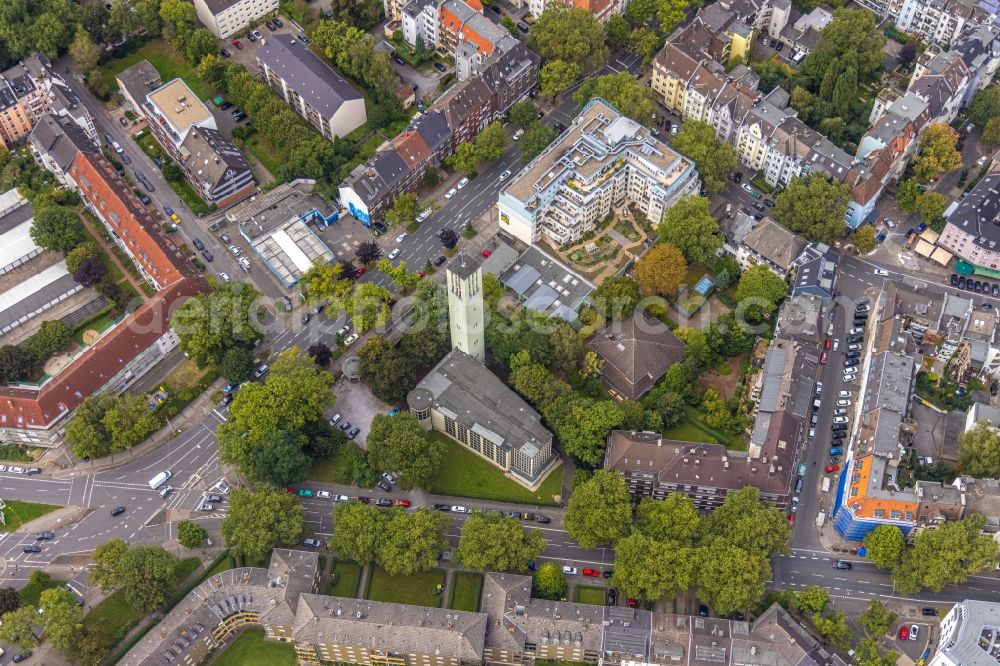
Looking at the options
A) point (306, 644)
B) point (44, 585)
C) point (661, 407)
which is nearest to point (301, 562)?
point (306, 644)

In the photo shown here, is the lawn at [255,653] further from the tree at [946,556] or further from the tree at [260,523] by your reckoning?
the tree at [946,556]

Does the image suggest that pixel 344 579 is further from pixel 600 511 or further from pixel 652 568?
pixel 652 568

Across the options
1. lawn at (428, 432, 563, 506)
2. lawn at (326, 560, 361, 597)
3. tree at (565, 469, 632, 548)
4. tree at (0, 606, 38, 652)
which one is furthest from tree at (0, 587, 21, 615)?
tree at (565, 469, 632, 548)

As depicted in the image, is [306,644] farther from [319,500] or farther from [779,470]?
[779,470]

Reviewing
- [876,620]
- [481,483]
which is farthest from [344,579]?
[876,620]

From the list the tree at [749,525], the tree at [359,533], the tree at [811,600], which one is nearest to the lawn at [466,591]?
the tree at [359,533]

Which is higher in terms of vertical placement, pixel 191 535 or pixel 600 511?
pixel 600 511
